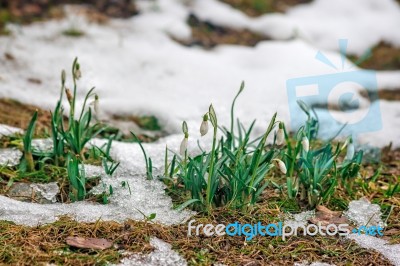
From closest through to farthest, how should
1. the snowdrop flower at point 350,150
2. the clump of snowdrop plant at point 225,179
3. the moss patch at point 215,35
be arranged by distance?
1. the clump of snowdrop plant at point 225,179
2. the snowdrop flower at point 350,150
3. the moss patch at point 215,35

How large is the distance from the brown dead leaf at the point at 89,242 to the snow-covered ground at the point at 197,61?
1.34m

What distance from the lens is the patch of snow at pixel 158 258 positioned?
2068 millimetres

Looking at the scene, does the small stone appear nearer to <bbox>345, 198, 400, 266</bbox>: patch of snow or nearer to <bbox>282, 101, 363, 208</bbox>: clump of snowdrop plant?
<bbox>282, 101, 363, 208</bbox>: clump of snowdrop plant

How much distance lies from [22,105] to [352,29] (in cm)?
327

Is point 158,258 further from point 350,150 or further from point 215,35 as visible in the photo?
point 215,35

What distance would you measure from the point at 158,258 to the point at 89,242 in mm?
278

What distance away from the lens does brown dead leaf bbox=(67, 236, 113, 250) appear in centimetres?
211

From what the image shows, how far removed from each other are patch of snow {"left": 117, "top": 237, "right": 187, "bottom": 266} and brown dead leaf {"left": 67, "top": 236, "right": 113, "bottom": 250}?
0.36 ft

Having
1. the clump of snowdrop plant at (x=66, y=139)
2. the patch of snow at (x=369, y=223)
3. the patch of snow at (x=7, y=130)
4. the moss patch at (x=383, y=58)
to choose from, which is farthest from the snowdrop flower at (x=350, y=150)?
the moss patch at (x=383, y=58)

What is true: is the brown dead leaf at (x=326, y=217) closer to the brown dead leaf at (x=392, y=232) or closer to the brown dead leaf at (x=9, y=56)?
the brown dead leaf at (x=392, y=232)

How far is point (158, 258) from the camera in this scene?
2.11m

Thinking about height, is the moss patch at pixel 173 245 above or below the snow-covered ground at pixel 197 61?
below

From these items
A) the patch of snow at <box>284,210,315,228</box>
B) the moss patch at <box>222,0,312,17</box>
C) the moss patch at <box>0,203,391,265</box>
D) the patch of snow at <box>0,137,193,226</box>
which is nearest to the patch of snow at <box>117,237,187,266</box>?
the moss patch at <box>0,203,391,265</box>

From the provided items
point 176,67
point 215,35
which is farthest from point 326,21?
point 176,67
